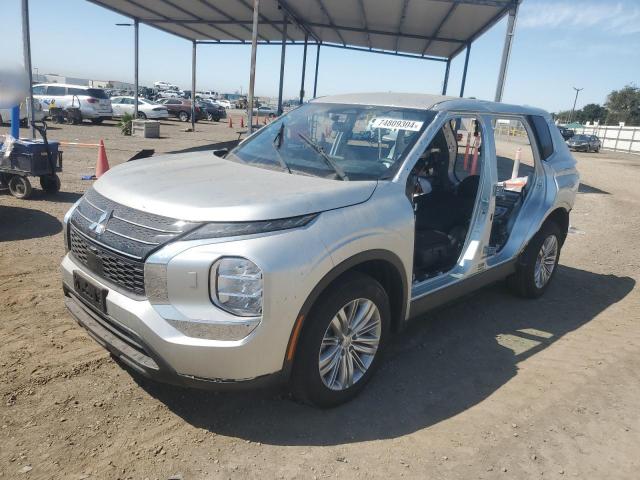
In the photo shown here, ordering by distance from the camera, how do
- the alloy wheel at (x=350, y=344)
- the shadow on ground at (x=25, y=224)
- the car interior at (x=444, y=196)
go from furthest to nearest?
the shadow on ground at (x=25, y=224) → the car interior at (x=444, y=196) → the alloy wheel at (x=350, y=344)

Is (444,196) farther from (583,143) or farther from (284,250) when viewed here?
(583,143)

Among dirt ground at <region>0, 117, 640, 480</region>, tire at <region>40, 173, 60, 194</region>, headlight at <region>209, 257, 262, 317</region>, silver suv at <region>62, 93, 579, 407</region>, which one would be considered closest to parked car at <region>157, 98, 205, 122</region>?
tire at <region>40, 173, 60, 194</region>

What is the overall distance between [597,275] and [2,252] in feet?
22.6

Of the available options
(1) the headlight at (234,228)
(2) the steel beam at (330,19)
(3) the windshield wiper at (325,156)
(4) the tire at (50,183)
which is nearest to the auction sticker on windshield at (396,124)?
(3) the windshield wiper at (325,156)

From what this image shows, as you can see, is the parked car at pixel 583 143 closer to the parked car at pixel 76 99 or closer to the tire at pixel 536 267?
the parked car at pixel 76 99

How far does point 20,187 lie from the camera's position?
303 inches

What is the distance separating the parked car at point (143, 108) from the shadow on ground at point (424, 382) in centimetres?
2836

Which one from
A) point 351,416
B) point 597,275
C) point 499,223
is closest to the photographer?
point 351,416

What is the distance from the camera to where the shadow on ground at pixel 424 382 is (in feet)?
9.37

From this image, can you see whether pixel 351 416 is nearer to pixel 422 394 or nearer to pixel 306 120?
pixel 422 394

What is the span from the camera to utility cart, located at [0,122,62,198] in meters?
7.32

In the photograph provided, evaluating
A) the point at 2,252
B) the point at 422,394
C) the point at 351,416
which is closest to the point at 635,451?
the point at 422,394

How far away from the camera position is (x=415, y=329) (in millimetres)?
4273

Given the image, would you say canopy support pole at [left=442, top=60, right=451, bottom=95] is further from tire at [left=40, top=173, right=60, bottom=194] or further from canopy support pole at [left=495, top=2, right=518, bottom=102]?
tire at [left=40, top=173, right=60, bottom=194]
